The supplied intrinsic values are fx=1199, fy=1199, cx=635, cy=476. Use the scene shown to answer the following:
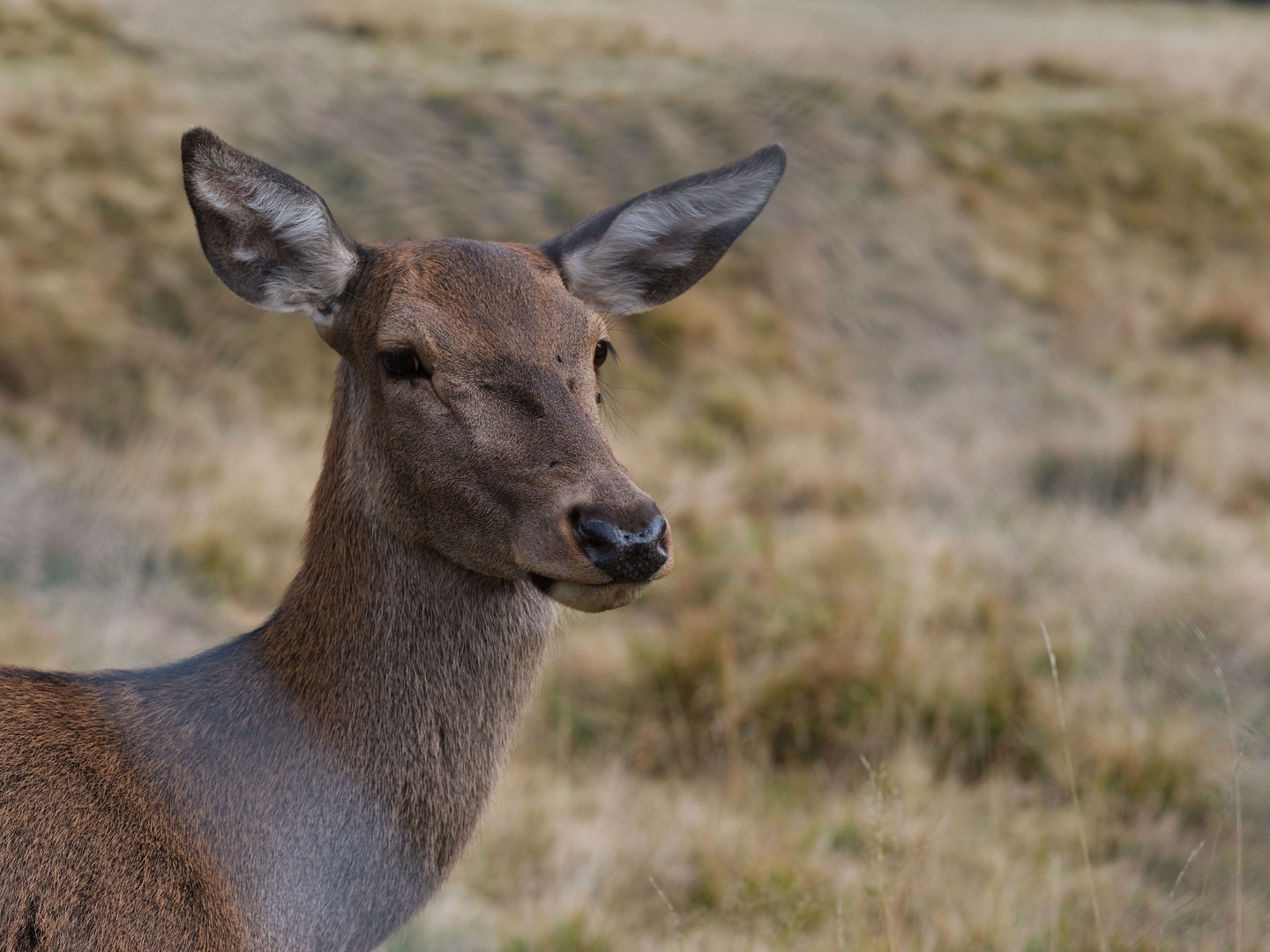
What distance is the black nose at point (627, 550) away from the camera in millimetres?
2143

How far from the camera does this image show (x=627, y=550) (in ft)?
7.03

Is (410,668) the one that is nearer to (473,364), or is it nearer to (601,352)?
(473,364)

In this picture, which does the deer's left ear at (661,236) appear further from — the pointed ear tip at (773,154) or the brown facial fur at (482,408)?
the brown facial fur at (482,408)

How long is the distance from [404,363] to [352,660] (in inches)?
26.3

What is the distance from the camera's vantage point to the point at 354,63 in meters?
8.46

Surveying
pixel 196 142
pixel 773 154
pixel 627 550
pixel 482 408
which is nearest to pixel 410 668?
pixel 482 408

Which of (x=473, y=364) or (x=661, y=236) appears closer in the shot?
(x=473, y=364)

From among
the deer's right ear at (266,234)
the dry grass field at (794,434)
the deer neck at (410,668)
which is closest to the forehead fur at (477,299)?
the deer's right ear at (266,234)

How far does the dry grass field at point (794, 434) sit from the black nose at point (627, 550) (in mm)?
1008

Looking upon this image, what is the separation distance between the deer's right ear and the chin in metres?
1.01

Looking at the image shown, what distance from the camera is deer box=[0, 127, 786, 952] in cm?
232

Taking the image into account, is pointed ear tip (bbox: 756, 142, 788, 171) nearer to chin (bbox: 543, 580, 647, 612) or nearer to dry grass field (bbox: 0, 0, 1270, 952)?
dry grass field (bbox: 0, 0, 1270, 952)

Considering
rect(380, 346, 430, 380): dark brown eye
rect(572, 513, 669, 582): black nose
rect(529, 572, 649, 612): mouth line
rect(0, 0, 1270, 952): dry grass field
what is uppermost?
rect(380, 346, 430, 380): dark brown eye

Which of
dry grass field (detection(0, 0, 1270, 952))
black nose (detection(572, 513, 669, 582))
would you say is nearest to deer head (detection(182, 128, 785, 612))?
black nose (detection(572, 513, 669, 582))
